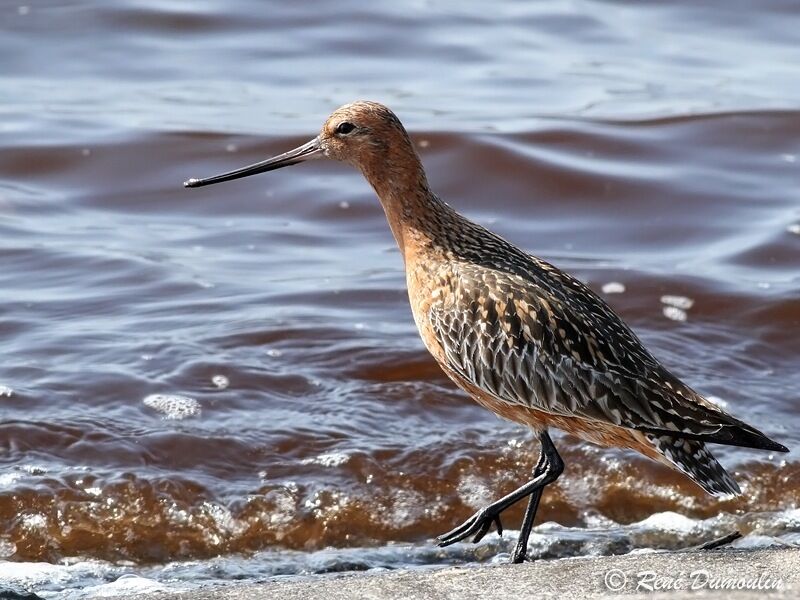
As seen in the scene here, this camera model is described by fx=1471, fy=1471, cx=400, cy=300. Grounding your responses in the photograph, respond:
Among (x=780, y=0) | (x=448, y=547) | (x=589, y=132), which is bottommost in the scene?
(x=448, y=547)

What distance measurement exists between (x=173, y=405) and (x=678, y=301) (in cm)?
308

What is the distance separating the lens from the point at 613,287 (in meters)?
8.62

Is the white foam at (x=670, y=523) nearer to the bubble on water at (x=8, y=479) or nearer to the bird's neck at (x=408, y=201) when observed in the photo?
the bird's neck at (x=408, y=201)

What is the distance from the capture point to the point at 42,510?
5.94 m

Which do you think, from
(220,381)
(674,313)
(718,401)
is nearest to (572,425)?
(718,401)

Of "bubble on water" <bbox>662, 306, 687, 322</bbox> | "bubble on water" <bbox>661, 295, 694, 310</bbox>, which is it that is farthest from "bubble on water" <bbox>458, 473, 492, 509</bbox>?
"bubble on water" <bbox>661, 295, 694, 310</bbox>

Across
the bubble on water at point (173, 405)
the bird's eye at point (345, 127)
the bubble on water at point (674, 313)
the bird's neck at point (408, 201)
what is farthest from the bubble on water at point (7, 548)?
the bubble on water at point (674, 313)

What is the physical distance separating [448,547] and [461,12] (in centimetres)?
927

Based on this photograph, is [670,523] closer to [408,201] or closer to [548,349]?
[548,349]

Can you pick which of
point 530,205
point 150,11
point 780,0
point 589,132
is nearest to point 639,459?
point 530,205

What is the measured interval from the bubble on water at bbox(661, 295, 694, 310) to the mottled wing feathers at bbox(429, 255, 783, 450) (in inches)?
113

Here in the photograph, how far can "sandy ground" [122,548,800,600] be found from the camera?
4.38 m

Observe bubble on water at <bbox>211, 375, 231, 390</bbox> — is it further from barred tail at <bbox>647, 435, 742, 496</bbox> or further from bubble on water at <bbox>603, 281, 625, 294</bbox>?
barred tail at <bbox>647, 435, 742, 496</bbox>

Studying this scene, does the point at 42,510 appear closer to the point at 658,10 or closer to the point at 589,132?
the point at 589,132
